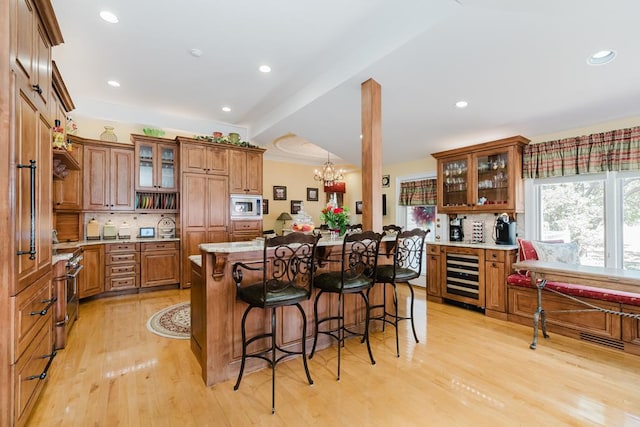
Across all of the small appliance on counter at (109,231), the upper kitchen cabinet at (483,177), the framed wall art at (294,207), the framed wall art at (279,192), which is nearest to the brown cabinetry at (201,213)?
the small appliance on counter at (109,231)

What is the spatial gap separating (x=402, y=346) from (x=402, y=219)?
11.0 feet

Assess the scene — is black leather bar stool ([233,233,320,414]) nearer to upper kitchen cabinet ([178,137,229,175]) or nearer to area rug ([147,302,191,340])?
area rug ([147,302,191,340])

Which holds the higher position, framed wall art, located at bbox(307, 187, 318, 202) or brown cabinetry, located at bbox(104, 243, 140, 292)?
framed wall art, located at bbox(307, 187, 318, 202)

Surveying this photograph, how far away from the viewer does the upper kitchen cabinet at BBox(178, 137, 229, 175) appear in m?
4.91

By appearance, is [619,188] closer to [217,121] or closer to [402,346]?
[402,346]

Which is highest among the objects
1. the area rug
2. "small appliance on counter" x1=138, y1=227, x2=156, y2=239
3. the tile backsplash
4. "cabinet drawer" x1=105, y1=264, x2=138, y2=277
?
the tile backsplash

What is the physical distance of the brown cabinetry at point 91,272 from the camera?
4.08 metres

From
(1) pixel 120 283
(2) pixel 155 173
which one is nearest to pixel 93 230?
(1) pixel 120 283

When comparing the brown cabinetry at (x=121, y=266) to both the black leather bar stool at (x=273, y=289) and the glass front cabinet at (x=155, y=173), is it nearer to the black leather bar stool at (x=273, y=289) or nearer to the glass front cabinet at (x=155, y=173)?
the glass front cabinet at (x=155, y=173)

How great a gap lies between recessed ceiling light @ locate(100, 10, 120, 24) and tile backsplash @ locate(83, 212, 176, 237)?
324 cm

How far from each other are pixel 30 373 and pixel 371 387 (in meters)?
2.17

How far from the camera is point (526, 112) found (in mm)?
3545

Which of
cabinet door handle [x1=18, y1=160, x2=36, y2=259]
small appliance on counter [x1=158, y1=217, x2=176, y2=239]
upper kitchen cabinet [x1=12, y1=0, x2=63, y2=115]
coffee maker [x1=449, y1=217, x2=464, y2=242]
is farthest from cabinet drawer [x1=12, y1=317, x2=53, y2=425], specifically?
coffee maker [x1=449, y1=217, x2=464, y2=242]

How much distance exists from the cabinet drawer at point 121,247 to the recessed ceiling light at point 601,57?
19.8ft
